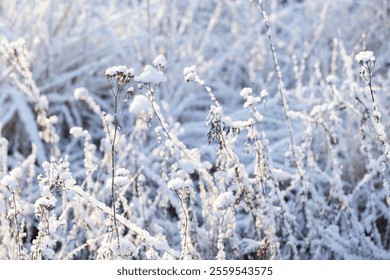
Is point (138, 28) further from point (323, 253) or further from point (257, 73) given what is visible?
point (323, 253)

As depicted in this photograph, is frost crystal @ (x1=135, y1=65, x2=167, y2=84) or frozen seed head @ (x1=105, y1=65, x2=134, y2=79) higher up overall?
frozen seed head @ (x1=105, y1=65, x2=134, y2=79)

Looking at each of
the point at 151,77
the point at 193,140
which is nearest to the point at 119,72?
the point at 151,77

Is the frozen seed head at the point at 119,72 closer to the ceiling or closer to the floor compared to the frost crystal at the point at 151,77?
closer to the ceiling

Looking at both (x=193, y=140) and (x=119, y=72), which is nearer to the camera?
(x=119, y=72)

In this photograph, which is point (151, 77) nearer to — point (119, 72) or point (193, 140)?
point (119, 72)

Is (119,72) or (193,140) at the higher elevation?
(193,140)

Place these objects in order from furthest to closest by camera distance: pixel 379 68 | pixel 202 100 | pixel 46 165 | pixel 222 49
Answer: pixel 222 49, pixel 379 68, pixel 202 100, pixel 46 165

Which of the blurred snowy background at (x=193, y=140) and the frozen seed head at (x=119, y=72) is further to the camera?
the blurred snowy background at (x=193, y=140)

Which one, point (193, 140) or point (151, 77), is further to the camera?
point (193, 140)

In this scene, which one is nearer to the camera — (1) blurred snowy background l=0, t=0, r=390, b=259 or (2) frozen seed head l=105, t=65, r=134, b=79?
(2) frozen seed head l=105, t=65, r=134, b=79

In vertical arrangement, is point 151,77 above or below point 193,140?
below
